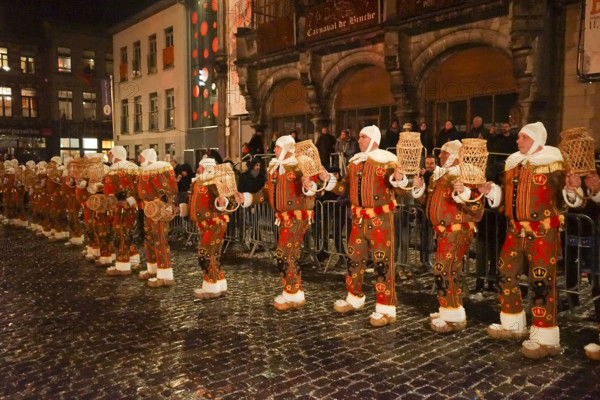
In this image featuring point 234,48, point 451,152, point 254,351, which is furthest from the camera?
point 234,48

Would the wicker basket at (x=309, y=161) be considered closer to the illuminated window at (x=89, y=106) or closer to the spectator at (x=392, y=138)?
the spectator at (x=392, y=138)

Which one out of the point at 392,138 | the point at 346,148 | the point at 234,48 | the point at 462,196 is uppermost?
the point at 234,48

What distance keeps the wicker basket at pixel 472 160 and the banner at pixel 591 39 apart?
726cm

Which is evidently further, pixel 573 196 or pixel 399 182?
pixel 399 182

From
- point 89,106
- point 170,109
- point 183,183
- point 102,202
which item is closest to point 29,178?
point 183,183

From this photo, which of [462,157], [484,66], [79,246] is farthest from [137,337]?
[484,66]

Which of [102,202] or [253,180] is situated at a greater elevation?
[253,180]

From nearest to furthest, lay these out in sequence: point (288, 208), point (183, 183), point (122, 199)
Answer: point (288, 208), point (122, 199), point (183, 183)

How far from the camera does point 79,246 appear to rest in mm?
12297

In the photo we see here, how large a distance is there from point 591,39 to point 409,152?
727 centimetres

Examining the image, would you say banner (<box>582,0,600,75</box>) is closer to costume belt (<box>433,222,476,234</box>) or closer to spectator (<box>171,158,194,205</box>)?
costume belt (<box>433,222,476,234</box>)

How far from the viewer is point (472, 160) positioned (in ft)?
16.9

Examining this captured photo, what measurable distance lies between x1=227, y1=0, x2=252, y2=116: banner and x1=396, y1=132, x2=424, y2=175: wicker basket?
588 inches

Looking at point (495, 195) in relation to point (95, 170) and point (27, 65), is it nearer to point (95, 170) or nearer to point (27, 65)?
point (95, 170)
